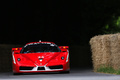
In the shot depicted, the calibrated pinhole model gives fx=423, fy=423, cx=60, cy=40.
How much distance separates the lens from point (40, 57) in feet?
52.9

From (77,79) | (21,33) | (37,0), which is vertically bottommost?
(77,79)

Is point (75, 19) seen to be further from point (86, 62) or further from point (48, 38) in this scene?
point (86, 62)

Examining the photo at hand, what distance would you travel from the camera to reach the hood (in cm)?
1593

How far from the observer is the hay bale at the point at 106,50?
1644 cm

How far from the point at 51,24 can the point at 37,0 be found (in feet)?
7.67

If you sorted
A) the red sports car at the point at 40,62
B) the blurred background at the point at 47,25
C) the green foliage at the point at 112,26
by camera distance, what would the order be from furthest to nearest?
the green foliage at the point at 112,26
the blurred background at the point at 47,25
the red sports car at the point at 40,62

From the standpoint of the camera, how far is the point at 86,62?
31.4m

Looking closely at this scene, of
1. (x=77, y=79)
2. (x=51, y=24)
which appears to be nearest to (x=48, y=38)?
(x=51, y=24)

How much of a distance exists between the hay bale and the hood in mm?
2229

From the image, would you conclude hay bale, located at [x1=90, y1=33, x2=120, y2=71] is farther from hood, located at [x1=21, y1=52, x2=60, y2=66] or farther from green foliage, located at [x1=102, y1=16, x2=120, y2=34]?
green foliage, located at [x1=102, y1=16, x2=120, y2=34]

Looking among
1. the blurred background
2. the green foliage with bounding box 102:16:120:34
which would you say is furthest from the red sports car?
the green foliage with bounding box 102:16:120:34

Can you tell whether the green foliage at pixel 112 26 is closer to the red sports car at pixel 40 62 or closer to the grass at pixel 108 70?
the grass at pixel 108 70

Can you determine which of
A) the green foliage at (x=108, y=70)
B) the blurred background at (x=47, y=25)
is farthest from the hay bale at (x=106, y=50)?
the blurred background at (x=47, y=25)

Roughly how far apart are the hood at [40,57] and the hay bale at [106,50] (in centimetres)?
223
